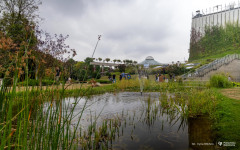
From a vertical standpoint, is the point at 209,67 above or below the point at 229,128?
above

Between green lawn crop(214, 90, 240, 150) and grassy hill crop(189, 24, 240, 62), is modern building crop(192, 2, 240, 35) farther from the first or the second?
green lawn crop(214, 90, 240, 150)

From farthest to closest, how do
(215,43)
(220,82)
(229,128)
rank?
(215,43)
(220,82)
(229,128)

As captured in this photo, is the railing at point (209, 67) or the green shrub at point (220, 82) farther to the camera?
the railing at point (209, 67)

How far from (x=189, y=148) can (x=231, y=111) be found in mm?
2704

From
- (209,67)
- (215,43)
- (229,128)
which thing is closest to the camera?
(229,128)

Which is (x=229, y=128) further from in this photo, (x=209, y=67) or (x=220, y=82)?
(x=209, y=67)

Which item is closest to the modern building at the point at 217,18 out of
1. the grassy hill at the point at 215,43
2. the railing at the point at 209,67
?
the grassy hill at the point at 215,43

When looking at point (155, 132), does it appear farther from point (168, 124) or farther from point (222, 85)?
point (222, 85)

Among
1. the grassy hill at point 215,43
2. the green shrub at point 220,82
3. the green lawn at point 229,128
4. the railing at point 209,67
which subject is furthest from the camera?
the grassy hill at point 215,43

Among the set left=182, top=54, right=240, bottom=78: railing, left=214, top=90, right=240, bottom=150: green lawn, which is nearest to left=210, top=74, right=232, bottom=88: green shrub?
left=214, top=90, right=240, bottom=150: green lawn

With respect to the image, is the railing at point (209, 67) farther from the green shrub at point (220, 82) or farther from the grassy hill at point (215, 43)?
the grassy hill at point (215, 43)

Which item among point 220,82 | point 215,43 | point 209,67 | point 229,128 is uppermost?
point 215,43

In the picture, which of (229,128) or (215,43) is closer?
(229,128)

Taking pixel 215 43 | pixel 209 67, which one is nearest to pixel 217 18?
pixel 215 43
